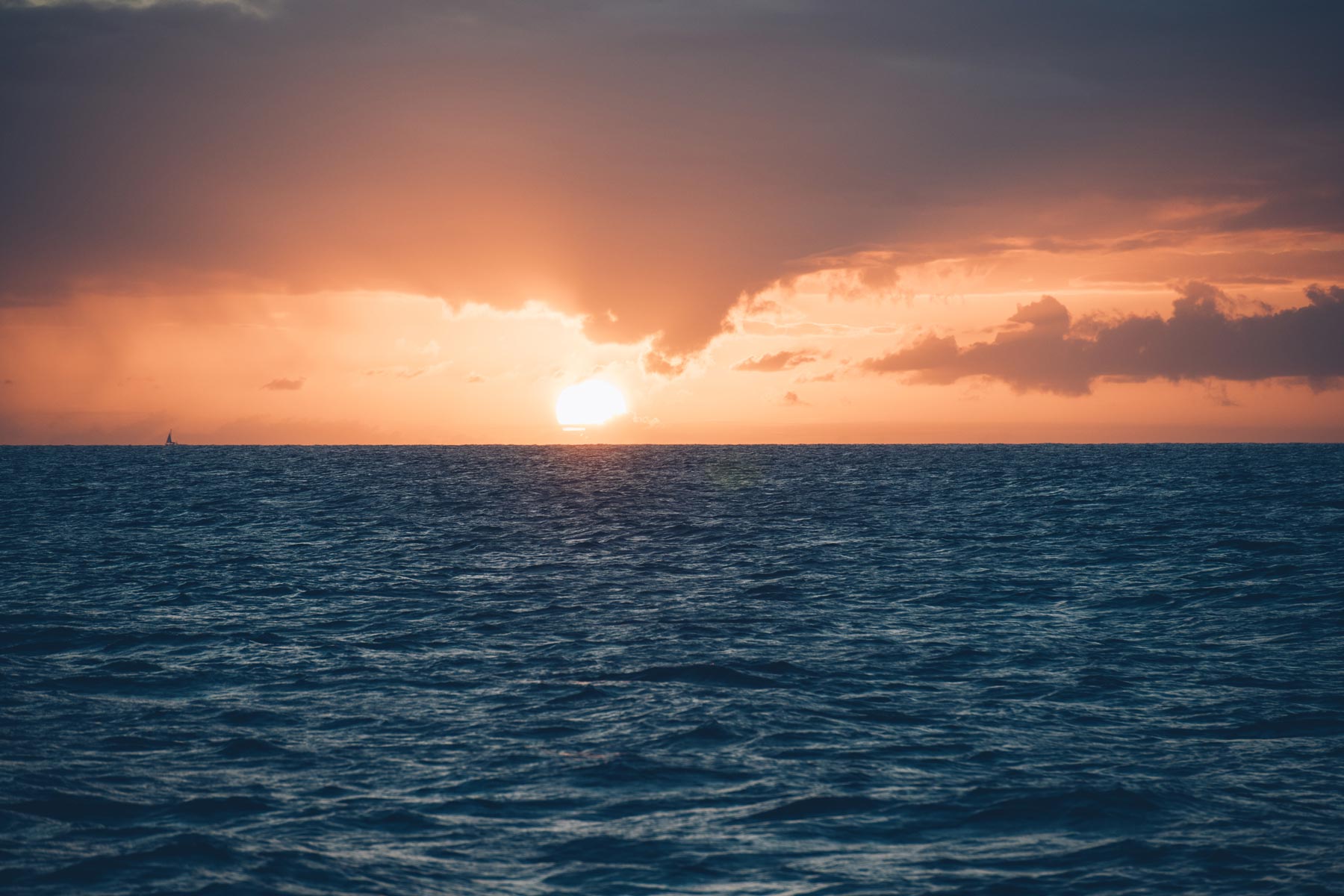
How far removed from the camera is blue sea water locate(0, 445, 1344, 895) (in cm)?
1248

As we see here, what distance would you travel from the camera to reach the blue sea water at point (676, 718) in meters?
12.5

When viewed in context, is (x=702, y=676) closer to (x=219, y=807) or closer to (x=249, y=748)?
(x=249, y=748)

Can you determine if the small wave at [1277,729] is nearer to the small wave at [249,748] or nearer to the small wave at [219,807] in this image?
the small wave at [219,807]

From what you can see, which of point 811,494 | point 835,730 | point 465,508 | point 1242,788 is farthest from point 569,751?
point 811,494

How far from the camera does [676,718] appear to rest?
18.6 m

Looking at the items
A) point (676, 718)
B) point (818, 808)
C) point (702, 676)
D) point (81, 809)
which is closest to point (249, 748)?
point (81, 809)

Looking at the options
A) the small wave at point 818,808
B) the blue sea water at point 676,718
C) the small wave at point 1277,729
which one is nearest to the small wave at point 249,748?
the blue sea water at point 676,718

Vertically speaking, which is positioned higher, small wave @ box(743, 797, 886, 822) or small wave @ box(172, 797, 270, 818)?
small wave @ box(172, 797, 270, 818)

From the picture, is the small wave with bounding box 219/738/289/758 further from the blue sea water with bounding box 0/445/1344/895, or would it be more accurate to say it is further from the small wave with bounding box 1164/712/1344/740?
the small wave with bounding box 1164/712/1344/740

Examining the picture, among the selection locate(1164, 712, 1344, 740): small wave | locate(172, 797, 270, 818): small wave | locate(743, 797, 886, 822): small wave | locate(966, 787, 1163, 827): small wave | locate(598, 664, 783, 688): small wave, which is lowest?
locate(1164, 712, 1344, 740): small wave

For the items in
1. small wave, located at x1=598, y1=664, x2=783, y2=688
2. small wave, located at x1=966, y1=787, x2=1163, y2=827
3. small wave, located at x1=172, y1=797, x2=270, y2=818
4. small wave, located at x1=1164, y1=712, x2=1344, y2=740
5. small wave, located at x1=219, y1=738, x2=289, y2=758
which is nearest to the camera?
small wave, located at x1=966, y1=787, x2=1163, y2=827

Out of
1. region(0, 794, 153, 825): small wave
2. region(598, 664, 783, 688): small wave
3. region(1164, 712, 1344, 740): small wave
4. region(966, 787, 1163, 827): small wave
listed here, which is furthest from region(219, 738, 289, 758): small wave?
region(1164, 712, 1344, 740): small wave

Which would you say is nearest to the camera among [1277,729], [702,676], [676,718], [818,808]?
[818,808]

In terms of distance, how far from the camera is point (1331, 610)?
29312mm
